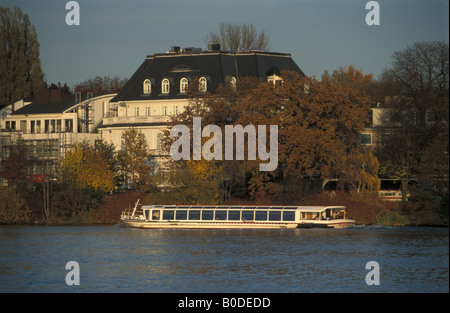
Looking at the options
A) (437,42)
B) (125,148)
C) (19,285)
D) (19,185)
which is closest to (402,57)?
(437,42)

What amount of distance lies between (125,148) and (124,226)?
49.8 ft

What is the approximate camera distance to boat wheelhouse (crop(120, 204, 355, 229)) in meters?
77.2

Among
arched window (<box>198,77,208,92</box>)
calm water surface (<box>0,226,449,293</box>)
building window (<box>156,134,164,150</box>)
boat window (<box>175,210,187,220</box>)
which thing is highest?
arched window (<box>198,77,208,92</box>)

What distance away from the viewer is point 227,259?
5881cm

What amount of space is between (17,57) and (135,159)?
34572 millimetres

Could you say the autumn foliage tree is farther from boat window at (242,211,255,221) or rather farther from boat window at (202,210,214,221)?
boat window at (202,210,214,221)

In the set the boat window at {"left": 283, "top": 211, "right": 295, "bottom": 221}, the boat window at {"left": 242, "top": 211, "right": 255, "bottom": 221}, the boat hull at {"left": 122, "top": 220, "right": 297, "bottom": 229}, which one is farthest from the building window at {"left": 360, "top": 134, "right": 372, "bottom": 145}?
the boat window at {"left": 242, "top": 211, "right": 255, "bottom": 221}

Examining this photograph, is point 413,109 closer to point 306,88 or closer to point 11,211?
point 306,88

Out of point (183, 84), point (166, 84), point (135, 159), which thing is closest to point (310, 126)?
point (135, 159)

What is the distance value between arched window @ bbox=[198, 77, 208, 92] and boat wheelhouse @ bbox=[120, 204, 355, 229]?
64.7ft

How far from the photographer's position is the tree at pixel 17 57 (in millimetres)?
121438
